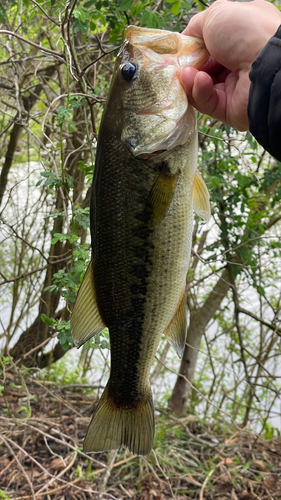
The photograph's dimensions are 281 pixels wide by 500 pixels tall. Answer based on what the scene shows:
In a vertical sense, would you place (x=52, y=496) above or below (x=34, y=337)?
below

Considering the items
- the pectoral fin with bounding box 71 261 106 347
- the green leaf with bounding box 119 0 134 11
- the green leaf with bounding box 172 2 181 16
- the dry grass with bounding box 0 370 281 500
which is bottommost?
the dry grass with bounding box 0 370 281 500

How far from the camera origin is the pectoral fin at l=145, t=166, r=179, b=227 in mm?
1465

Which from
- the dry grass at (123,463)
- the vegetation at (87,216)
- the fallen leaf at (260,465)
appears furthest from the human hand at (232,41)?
the fallen leaf at (260,465)

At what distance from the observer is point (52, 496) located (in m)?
3.15

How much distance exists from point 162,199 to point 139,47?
482mm

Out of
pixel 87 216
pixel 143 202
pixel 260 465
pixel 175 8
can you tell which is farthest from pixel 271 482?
pixel 175 8

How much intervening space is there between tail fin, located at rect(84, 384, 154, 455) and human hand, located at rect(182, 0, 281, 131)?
109 cm

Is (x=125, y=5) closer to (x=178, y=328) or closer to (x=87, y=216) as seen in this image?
(x=87, y=216)

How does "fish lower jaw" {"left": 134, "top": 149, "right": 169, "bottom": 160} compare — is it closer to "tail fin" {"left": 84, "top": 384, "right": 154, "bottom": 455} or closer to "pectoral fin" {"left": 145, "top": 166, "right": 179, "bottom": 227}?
"pectoral fin" {"left": 145, "top": 166, "right": 179, "bottom": 227}

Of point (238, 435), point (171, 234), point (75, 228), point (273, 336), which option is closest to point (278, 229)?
point (273, 336)

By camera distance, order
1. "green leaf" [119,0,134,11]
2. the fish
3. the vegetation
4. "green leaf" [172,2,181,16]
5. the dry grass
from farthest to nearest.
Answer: the dry grass → the vegetation → "green leaf" [172,2,181,16] → "green leaf" [119,0,134,11] → the fish

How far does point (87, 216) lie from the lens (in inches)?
104

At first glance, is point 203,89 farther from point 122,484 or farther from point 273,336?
point 273,336

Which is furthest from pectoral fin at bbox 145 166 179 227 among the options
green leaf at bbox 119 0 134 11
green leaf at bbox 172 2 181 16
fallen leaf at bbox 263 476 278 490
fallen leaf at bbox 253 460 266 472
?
fallen leaf at bbox 253 460 266 472
